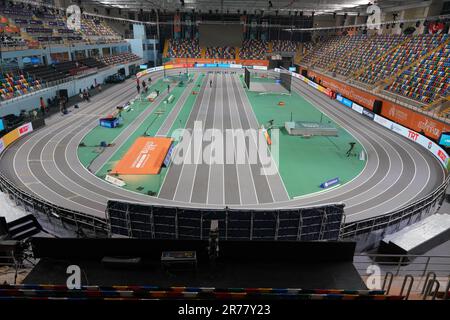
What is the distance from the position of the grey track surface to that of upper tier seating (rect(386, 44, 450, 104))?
5689mm

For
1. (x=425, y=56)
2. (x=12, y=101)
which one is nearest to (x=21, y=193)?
(x=12, y=101)

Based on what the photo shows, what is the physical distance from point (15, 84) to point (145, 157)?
1820 cm

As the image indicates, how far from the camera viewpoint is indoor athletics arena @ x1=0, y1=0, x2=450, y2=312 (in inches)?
233

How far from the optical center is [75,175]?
53.8 ft

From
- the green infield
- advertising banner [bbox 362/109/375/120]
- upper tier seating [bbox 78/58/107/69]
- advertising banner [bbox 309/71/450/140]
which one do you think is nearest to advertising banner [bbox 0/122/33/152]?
the green infield

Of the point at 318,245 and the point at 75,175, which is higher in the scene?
the point at 318,245

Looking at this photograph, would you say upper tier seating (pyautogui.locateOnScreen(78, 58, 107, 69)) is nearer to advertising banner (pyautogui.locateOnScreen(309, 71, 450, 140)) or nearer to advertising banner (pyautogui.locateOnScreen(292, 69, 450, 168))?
advertising banner (pyautogui.locateOnScreen(309, 71, 450, 140))

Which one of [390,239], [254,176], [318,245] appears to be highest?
[318,245]

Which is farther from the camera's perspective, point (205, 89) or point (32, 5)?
point (32, 5)

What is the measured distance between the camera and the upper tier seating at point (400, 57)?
33.4 meters

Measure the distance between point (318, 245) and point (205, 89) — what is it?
3824 centimetres

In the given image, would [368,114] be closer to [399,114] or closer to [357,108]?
[357,108]

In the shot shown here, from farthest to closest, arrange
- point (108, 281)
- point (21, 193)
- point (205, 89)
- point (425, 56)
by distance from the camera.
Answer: point (205, 89), point (425, 56), point (21, 193), point (108, 281)

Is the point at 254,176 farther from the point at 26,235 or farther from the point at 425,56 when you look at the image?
the point at 425,56
